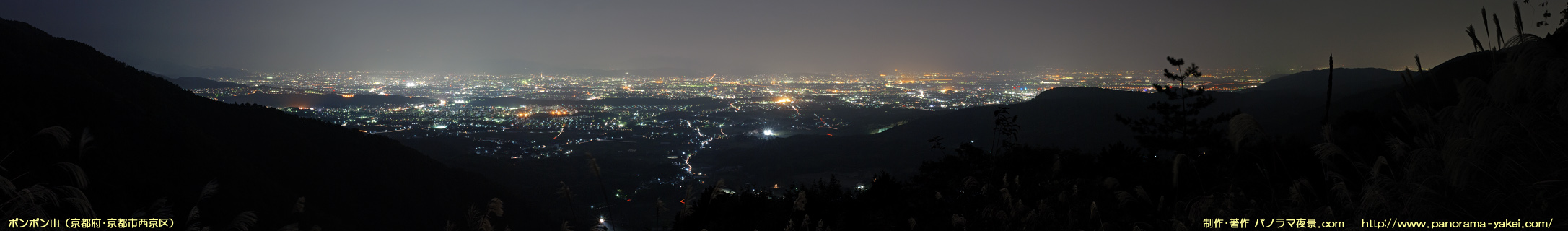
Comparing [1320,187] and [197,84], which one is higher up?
[197,84]

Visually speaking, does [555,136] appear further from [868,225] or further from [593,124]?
[868,225]

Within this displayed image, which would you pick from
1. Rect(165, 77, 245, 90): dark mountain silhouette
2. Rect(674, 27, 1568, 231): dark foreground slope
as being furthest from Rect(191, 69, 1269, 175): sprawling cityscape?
Rect(674, 27, 1568, 231): dark foreground slope

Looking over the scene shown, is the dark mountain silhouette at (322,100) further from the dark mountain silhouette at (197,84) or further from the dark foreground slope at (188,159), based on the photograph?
the dark foreground slope at (188,159)

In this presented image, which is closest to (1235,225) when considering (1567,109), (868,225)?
(1567,109)

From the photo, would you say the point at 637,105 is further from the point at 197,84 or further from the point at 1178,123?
the point at 1178,123

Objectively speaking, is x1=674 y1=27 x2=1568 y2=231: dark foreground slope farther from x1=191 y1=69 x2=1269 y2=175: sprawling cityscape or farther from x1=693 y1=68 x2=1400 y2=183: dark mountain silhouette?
x1=191 y1=69 x2=1269 y2=175: sprawling cityscape

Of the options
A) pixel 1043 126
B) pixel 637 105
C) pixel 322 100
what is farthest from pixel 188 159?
pixel 637 105

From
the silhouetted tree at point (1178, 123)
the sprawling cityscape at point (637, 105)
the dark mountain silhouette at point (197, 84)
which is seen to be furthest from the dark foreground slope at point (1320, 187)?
the dark mountain silhouette at point (197, 84)

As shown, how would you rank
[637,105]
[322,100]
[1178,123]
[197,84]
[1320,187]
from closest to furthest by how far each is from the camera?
[1320,187]
[1178,123]
[197,84]
[322,100]
[637,105]
